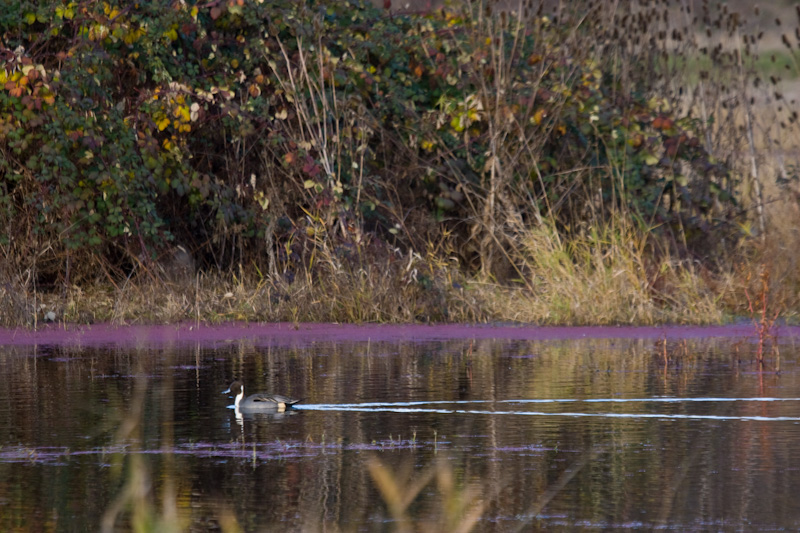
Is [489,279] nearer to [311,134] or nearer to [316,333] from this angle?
[311,134]

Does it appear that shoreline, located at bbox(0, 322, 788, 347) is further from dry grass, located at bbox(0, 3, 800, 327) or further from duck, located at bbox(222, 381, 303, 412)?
duck, located at bbox(222, 381, 303, 412)

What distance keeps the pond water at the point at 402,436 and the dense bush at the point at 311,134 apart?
3.18m

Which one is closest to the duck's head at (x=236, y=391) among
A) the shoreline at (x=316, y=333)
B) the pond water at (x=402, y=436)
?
the pond water at (x=402, y=436)

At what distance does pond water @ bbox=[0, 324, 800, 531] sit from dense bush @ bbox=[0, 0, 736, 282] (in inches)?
125

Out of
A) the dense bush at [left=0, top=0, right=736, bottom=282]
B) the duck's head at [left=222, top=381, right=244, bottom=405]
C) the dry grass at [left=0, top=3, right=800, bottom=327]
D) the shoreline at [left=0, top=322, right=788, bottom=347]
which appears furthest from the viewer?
the dense bush at [left=0, top=0, right=736, bottom=282]

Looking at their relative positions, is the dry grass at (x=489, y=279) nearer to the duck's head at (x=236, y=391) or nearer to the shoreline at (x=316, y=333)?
the shoreline at (x=316, y=333)

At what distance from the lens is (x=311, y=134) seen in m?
18.4

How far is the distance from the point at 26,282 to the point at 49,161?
143 centimetres

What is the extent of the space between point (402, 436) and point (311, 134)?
9860mm

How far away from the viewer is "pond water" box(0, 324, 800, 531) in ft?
22.0

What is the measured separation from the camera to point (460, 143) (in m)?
19.5

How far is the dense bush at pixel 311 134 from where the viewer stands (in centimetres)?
1752

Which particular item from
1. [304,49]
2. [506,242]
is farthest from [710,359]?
[304,49]

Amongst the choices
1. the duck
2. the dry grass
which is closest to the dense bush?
the dry grass
